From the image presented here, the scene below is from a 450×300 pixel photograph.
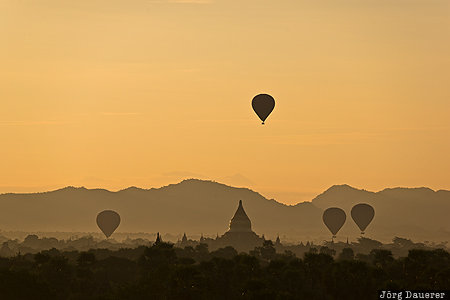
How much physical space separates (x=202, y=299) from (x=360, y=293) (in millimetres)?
24339

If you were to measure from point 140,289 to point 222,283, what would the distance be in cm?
1616

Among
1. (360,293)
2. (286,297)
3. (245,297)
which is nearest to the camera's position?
(286,297)

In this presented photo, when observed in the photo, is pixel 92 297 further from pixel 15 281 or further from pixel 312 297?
pixel 312 297

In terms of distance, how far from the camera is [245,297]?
176m

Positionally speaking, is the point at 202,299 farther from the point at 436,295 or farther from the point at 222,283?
the point at 436,295

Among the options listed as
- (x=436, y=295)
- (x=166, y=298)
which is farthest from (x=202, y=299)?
(x=436, y=295)

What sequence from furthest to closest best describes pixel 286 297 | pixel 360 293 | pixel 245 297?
1. pixel 360 293
2. pixel 245 297
3. pixel 286 297

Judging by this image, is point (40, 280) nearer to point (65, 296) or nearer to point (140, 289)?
point (65, 296)

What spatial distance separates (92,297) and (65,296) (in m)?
5.44

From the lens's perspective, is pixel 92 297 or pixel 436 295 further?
pixel 92 297

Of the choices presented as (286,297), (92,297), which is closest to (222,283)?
(92,297)

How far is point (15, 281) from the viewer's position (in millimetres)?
185875

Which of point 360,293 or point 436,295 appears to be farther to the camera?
point 360,293

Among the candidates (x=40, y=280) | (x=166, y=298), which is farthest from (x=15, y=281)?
(x=166, y=298)
